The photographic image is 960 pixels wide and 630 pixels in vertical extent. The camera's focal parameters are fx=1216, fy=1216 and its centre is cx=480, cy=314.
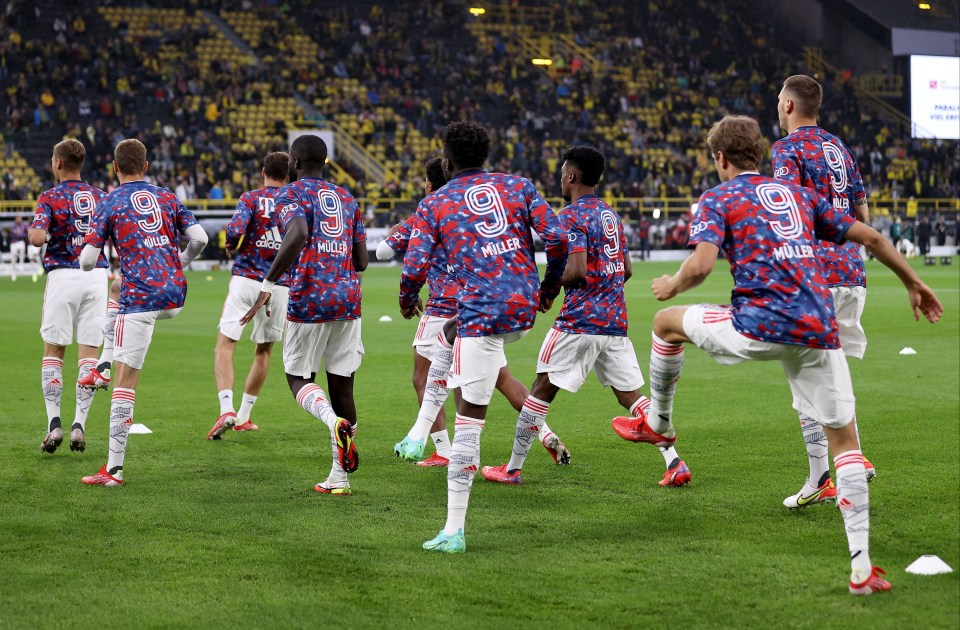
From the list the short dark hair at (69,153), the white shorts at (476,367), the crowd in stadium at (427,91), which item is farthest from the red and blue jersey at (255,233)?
the crowd in stadium at (427,91)

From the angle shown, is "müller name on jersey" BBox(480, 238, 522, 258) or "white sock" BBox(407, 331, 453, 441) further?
"white sock" BBox(407, 331, 453, 441)

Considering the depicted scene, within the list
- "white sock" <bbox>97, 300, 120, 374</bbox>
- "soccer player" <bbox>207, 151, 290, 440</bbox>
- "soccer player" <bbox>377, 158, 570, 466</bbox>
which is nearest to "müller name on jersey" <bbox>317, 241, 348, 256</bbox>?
"soccer player" <bbox>377, 158, 570, 466</bbox>

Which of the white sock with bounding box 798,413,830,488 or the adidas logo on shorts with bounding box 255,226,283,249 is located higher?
the adidas logo on shorts with bounding box 255,226,283,249

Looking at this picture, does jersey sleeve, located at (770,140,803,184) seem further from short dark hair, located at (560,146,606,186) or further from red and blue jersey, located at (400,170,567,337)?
red and blue jersey, located at (400,170,567,337)

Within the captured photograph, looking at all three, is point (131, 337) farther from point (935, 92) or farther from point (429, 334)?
point (935, 92)

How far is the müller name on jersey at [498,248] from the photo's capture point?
19.4ft

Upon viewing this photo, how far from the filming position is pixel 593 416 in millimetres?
10438

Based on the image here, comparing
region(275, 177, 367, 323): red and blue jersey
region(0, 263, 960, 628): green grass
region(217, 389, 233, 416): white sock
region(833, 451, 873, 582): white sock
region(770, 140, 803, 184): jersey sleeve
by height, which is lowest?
region(0, 263, 960, 628): green grass

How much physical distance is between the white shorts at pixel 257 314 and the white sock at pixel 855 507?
5591 millimetres

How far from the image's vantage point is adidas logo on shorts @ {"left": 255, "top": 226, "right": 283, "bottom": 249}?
9625 millimetres

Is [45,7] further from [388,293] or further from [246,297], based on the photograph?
[246,297]

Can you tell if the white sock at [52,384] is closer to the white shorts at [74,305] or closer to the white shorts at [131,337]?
the white shorts at [74,305]

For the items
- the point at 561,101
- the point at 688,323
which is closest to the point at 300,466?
the point at 688,323

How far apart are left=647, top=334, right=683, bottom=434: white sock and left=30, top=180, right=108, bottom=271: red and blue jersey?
4.71 meters
